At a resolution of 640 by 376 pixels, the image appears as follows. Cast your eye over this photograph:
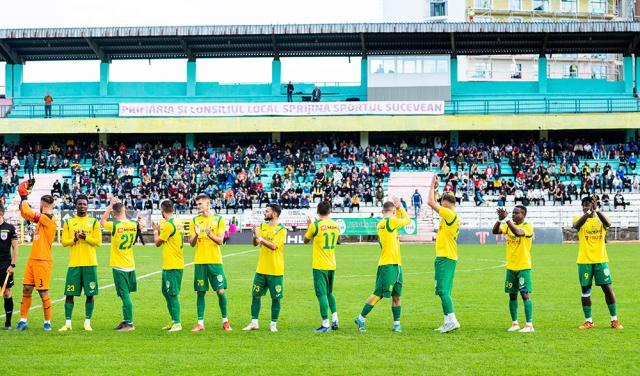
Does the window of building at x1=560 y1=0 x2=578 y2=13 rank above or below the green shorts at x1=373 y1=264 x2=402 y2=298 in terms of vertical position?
above

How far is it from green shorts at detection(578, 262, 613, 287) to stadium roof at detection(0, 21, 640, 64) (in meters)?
47.8

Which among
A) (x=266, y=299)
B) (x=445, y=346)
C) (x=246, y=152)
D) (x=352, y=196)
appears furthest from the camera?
(x=246, y=152)

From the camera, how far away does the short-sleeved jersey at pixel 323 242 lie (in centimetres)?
1565

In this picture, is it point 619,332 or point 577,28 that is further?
point 577,28

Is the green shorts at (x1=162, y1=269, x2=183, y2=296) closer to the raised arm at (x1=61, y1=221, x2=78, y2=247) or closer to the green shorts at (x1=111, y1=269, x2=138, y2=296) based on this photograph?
the green shorts at (x1=111, y1=269, x2=138, y2=296)

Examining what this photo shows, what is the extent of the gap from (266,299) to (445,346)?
796 centimetres

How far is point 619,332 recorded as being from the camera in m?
15.4

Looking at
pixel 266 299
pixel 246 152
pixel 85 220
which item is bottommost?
pixel 266 299

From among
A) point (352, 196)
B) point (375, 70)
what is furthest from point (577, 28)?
point (352, 196)

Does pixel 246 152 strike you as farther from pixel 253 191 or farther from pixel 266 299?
pixel 266 299

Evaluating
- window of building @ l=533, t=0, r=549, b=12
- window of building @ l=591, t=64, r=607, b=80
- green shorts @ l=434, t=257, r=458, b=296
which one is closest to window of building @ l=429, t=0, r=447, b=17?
window of building @ l=533, t=0, r=549, b=12

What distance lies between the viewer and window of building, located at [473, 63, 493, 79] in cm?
10000

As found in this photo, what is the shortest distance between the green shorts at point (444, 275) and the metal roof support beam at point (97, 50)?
53663mm

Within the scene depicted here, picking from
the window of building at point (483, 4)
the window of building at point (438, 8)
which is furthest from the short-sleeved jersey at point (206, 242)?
the window of building at point (483, 4)
